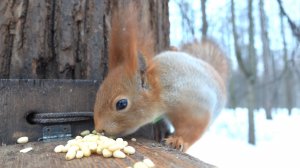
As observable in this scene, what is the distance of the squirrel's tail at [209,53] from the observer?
183cm

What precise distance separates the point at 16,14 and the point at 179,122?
64 cm

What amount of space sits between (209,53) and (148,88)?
56 cm

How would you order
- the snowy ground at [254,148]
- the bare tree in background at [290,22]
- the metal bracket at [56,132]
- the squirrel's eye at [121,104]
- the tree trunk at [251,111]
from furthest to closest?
the tree trunk at [251,111] → the snowy ground at [254,148] → the bare tree in background at [290,22] → the squirrel's eye at [121,104] → the metal bracket at [56,132]

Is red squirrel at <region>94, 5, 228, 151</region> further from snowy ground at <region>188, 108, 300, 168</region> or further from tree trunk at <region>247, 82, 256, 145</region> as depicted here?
tree trunk at <region>247, 82, 256, 145</region>

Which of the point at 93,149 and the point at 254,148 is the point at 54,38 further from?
the point at 254,148

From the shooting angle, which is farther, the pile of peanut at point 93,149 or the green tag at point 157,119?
the green tag at point 157,119

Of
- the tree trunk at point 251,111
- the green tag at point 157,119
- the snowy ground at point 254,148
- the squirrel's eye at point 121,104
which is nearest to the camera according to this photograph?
the squirrel's eye at point 121,104

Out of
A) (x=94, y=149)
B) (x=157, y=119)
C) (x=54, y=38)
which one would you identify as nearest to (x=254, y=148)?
(x=157, y=119)

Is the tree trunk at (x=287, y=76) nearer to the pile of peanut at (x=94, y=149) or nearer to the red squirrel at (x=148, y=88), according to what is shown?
the red squirrel at (x=148, y=88)

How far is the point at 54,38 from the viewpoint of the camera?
50.2 inches

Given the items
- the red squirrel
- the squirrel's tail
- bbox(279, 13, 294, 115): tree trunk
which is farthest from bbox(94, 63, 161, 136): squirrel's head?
bbox(279, 13, 294, 115): tree trunk

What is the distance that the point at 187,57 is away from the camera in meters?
1.64

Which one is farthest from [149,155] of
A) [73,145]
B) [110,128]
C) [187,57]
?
[187,57]

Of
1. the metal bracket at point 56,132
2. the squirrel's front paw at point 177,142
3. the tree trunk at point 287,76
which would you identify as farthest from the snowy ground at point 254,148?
the metal bracket at point 56,132
